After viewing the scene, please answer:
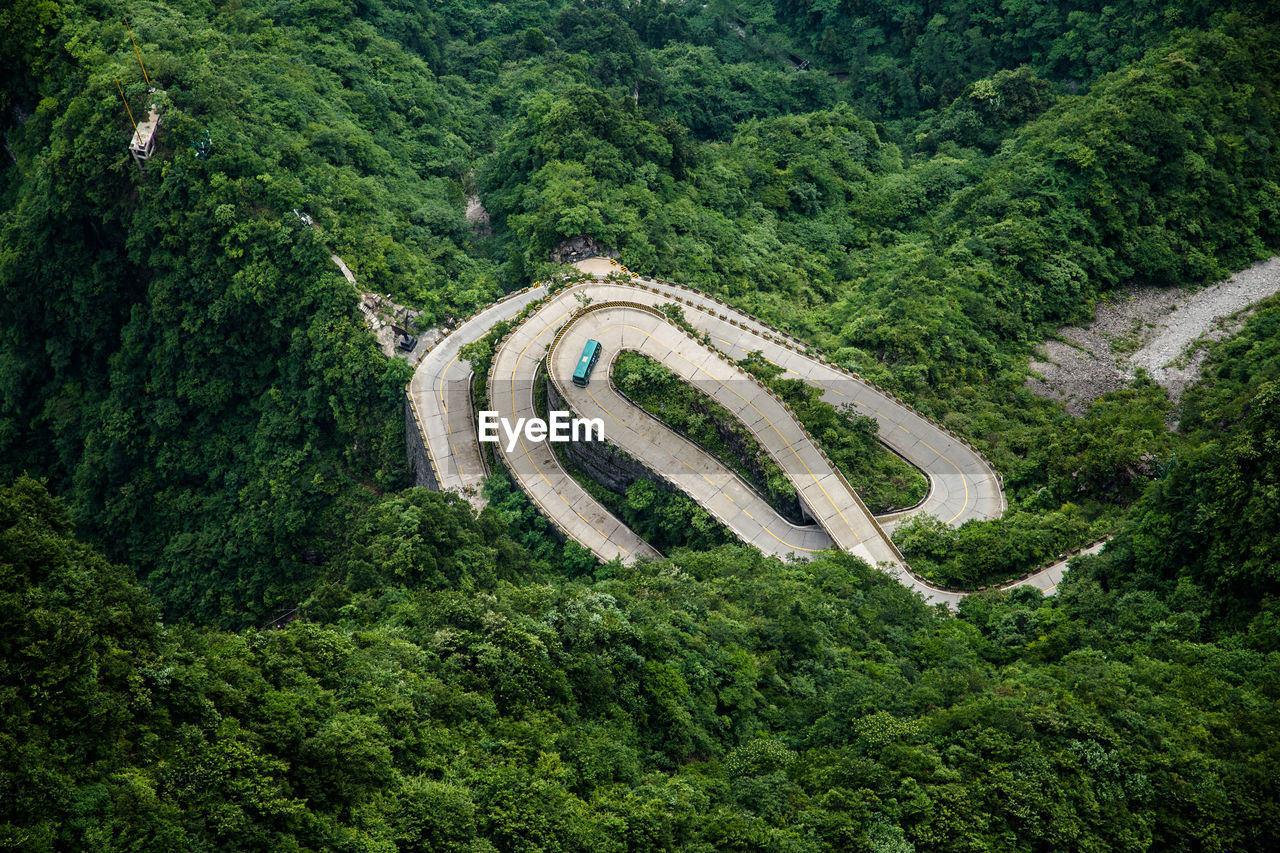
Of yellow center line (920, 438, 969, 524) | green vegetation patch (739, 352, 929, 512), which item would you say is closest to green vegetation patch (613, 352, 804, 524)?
green vegetation patch (739, 352, 929, 512)

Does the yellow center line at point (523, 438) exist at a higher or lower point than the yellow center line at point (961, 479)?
higher

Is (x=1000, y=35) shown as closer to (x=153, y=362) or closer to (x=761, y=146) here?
(x=761, y=146)

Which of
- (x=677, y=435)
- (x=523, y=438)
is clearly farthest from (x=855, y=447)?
(x=523, y=438)

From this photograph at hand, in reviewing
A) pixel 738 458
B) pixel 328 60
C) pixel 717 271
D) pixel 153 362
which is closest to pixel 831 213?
pixel 717 271

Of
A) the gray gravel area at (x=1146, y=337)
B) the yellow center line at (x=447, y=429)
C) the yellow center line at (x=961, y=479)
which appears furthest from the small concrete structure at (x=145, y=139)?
the gray gravel area at (x=1146, y=337)

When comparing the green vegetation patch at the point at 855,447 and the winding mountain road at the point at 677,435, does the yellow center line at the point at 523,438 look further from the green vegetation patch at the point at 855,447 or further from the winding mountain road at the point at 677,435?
the green vegetation patch at the point at 855,447
